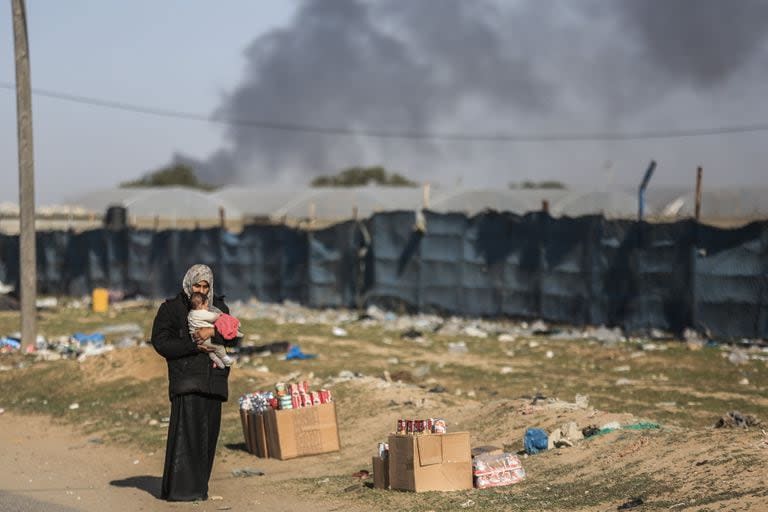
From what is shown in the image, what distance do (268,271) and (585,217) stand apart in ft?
33.9

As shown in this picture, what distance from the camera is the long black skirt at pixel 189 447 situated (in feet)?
31.7

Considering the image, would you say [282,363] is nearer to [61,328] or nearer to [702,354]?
[702,354]

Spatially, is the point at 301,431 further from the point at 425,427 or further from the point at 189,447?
the point at 425,427

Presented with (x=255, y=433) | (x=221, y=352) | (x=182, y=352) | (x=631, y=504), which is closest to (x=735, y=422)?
(x=631, y=504)

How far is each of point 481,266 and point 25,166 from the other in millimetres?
9479

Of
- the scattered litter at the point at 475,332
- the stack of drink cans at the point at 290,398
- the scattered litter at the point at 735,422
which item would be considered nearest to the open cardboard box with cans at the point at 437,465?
the stack of drink cans at the point at 290,398

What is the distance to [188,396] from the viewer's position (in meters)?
9.69

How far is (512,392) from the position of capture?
1606 cm

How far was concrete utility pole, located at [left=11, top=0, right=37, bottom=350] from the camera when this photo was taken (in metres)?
19.8

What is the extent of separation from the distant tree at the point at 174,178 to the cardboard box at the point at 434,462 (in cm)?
9484

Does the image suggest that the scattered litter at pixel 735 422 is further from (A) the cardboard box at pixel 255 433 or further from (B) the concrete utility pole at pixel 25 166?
(B) the concrete utility pole at pixel 25 166

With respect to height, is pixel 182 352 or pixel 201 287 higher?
pixel 201 287

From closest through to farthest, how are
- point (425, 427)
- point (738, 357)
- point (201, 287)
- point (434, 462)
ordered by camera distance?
point (201, 287) < point (434, 462) < point (425, 427) < point (738, 357)

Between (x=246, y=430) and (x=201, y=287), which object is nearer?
(x=201, y=287)
